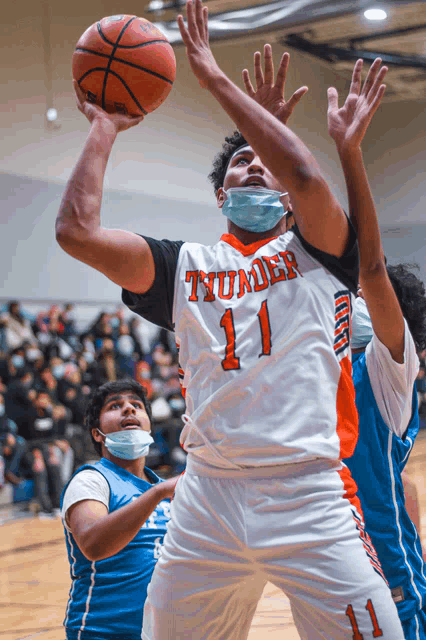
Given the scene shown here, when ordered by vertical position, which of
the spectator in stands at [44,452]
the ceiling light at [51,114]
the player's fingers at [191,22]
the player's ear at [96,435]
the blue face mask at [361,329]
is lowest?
the spectator in stands at [44,452]

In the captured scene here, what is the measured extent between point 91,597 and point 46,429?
6.50 metres

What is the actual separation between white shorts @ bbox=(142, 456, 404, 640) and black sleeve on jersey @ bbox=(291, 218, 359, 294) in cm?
42

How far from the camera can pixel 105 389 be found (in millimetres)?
3201

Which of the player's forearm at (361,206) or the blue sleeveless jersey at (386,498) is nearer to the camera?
the player's forearm at (361,206)

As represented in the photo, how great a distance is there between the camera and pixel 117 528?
2297mm

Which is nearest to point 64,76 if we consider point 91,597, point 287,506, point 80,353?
point 80,353

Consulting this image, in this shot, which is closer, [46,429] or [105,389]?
[105,389]

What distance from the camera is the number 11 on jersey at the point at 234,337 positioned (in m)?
1.79

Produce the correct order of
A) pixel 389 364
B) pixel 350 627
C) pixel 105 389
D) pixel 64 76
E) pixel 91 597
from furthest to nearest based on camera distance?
1. pixel 64 76
2. pixel 105 389
3. pixel 91 597
4. pixel 389 364
5. pixel 350 627

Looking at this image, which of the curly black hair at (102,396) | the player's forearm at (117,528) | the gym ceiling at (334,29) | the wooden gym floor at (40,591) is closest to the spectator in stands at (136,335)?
the wooden gym floor at (40,591)

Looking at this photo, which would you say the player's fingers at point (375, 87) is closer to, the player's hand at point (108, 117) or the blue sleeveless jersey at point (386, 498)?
the player's hand at point (108, 117)

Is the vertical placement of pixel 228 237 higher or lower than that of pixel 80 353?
higher

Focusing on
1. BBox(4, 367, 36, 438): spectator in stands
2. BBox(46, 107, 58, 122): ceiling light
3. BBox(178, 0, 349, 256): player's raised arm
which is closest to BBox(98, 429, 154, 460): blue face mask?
BBox(178, 0, 349, 256): player's raised arm

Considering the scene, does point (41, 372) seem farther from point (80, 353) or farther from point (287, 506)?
point (287, 506)
